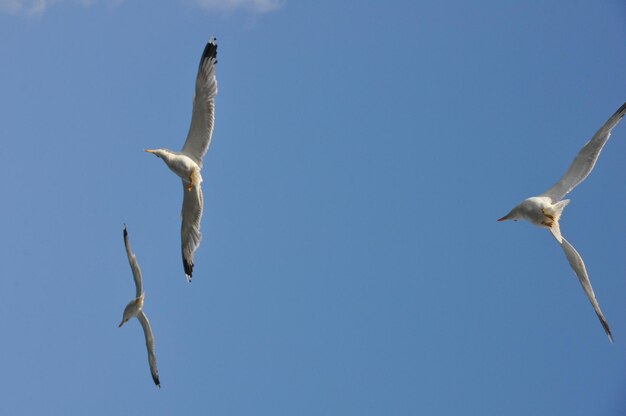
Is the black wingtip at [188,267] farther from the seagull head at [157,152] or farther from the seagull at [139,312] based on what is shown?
the seagull head at [157,152]

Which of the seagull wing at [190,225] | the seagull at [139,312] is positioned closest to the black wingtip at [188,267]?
the seagull wing at [190,225]

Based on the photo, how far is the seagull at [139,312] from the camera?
17359 mm

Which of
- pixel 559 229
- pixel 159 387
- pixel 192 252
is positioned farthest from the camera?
pixel 159 387

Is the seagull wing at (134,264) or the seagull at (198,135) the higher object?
the seagull at (198,135)

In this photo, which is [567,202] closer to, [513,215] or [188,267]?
[513,215]

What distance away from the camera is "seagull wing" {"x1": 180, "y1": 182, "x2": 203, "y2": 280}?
650 inches

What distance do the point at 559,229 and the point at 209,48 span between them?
7.11 m

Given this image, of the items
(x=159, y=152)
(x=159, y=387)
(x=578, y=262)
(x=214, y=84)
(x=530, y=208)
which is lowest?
(x=159, y=387)

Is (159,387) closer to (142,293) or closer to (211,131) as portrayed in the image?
(142,293)

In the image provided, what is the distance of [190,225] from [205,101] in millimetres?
2796

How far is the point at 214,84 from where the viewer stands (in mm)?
15727

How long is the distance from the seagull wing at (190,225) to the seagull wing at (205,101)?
3.08 feet

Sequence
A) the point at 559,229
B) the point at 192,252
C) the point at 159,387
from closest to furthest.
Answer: the point at 559,229, the point at 192,252, the point at 159,387

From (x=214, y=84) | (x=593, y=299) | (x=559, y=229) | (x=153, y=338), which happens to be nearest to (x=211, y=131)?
(x=214, y=84)
